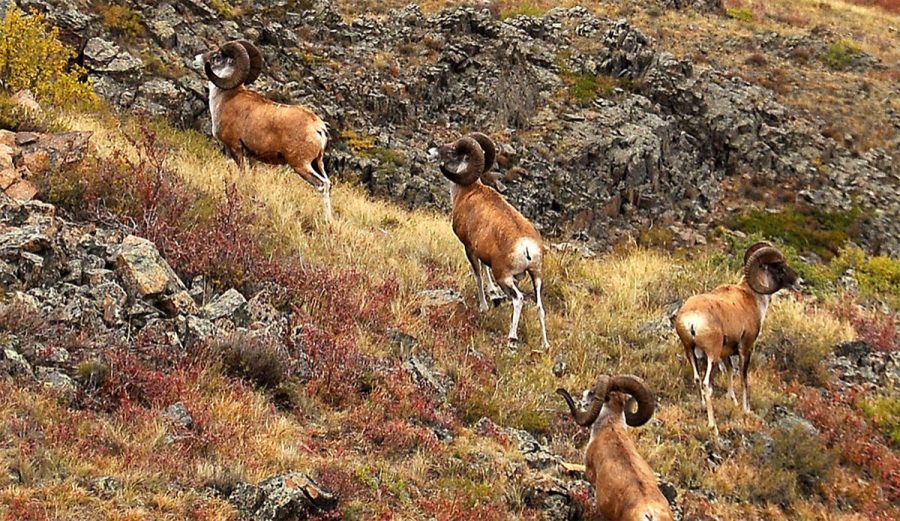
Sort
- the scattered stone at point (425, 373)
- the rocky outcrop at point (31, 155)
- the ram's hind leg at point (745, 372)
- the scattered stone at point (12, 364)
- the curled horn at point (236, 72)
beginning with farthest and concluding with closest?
the curled horn at point (236, 72) → the ram's hind leg at point (745, 372) → the rocky outcrop at point (31, 155) → the scattered stone at point (425, 373) → the scattered stone at point (12, 364)

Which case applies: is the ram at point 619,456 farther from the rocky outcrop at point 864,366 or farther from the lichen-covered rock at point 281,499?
the rocky outcrop at point 864,366

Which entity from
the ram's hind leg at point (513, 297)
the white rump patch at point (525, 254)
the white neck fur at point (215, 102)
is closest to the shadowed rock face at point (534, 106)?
the white neck fur at point (215, 102)

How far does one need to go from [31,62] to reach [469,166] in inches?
255

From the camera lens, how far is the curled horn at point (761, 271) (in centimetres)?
998

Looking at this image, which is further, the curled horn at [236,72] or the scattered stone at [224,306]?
the curled horn at [236,72]

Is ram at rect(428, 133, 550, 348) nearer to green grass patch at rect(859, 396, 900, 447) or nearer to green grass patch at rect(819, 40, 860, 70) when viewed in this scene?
green grass patch at rect(859, 396, 900, 447)

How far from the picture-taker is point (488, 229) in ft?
32.4

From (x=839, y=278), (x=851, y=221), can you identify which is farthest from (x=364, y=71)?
(x=851, y=221)

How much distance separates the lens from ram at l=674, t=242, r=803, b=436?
9.21 metres

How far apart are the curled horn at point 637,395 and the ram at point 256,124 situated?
228 inches

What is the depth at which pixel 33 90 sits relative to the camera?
1188 cm

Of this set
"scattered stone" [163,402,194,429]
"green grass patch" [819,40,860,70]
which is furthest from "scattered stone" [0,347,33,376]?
"green grass patch" [819,40,860,70]

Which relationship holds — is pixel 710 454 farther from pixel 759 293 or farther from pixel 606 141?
pixel 606 141

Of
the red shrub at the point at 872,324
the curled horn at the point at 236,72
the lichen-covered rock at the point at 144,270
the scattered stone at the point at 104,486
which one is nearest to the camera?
the scattered stone at the point at 104,486
